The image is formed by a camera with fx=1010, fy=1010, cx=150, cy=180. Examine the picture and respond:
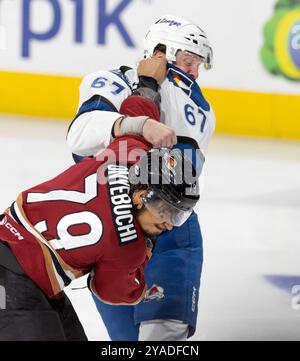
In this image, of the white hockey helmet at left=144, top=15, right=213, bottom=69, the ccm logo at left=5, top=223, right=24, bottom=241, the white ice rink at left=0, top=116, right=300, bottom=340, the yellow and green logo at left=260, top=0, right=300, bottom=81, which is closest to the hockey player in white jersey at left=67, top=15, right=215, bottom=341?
the white hockey helmet at left=144, top=15, right=213, bottom=69

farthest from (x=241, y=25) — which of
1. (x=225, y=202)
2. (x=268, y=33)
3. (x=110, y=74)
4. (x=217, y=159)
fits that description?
(x=110, y=74)

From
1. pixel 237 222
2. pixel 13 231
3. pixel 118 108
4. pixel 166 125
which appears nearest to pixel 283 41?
pixel 237 222

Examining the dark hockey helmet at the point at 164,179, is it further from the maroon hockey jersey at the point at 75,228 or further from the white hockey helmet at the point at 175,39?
the white hockey helmet at the point at 175,39

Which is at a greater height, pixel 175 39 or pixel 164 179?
pixel 175 39

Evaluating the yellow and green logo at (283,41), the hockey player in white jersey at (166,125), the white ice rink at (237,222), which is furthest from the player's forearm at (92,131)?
the yellow and green logo at (283,41)

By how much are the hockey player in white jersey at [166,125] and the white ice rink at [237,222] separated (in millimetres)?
152

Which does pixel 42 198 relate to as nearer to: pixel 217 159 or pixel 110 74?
pixel 110 74

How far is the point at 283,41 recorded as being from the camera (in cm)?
473

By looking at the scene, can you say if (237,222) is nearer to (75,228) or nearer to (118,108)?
(118,108)

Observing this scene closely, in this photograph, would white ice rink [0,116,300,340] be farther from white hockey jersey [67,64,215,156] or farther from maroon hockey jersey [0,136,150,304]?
maroon hockey jersey [0,136,150,304]

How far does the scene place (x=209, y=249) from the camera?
140 inches

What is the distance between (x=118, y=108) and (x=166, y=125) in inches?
6.5

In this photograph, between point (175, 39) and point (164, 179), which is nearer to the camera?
point (164, 179)

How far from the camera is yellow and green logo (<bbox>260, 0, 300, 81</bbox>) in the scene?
4688 millimetres
